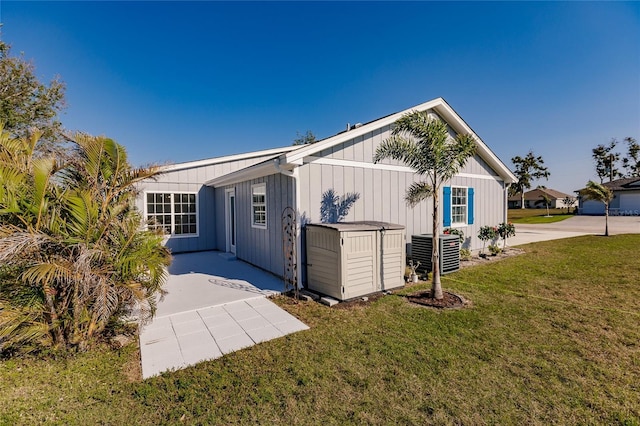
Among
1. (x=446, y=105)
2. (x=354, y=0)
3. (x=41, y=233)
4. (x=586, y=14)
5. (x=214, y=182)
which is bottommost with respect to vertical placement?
(x=41, y=233)

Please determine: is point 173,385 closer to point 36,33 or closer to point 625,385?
point 625,385

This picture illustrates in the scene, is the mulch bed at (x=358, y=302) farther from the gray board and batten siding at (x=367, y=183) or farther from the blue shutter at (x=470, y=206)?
the blue shutter at (x=470, y=206)

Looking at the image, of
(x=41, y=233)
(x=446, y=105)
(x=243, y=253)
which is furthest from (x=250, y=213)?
(x=446, y=105)

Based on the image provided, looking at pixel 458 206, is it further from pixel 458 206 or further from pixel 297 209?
pixel 297 209

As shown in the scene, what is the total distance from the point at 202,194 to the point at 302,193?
6.22m

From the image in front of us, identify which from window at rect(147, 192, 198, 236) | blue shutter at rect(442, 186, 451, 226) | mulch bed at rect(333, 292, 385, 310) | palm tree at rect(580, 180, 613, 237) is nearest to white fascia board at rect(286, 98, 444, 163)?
blue shutter at rect(442, 186, 451, 226)

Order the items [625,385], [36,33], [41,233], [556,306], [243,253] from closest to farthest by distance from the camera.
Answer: [625,385], [41,233], [556,306], [243,253], [36,33]

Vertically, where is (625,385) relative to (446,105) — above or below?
below

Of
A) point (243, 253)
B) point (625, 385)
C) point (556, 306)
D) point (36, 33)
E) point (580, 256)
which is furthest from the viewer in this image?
point (36, 33)

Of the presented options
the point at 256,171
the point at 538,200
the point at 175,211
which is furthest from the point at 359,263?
the point at 538,200

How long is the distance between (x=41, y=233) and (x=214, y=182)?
6912 mm

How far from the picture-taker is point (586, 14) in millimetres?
7531

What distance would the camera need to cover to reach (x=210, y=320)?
14.0ft

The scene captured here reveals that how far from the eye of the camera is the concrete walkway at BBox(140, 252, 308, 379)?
10.9 ft
